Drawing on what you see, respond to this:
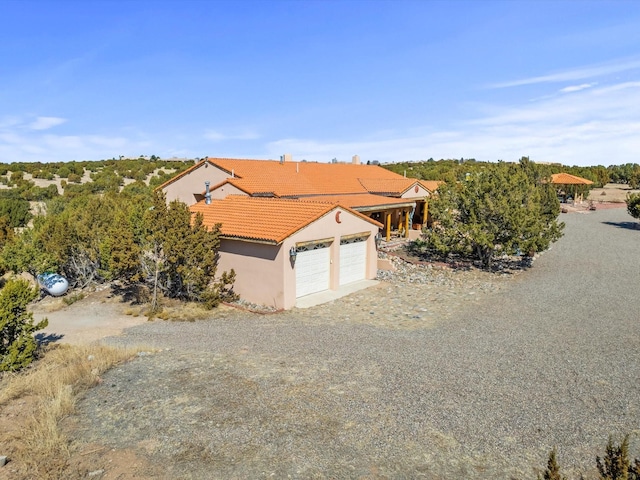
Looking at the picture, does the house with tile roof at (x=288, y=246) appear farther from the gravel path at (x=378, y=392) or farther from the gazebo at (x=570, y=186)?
the gazebo at (x=570, y=186)

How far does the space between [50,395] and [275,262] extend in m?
8.64

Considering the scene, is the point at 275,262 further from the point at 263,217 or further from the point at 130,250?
the point at 130,250

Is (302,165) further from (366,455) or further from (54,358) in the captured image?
(366,455)

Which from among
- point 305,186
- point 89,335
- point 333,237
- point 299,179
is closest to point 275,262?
point 333,237

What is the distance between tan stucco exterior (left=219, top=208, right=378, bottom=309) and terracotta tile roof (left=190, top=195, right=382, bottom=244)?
0.97ft

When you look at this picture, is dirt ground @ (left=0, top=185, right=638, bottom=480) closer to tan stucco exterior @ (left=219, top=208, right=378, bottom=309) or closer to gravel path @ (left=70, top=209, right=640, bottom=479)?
gravel path @ (left=70, top=209, right=640, bottom=479)

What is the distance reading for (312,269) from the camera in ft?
57.9

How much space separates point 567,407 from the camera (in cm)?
825

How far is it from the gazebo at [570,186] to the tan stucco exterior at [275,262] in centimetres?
4011

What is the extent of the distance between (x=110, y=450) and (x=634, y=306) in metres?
16.1

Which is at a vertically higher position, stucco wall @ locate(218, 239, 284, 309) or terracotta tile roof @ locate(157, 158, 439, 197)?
terracotta tile roof @ locate(157, 158, 439, 197)

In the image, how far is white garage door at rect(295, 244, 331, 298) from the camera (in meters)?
17.2

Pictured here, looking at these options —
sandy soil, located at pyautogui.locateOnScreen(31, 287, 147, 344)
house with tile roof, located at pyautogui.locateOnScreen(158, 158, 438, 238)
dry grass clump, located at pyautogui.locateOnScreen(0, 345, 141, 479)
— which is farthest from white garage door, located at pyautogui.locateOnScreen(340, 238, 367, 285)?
dry grass clump, located at pyautogui.locateOnScreen(0, 345, 141, 479)

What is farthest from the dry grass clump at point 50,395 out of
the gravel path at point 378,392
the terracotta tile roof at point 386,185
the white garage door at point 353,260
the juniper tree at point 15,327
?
the terracotta tile roof at point 386,185
